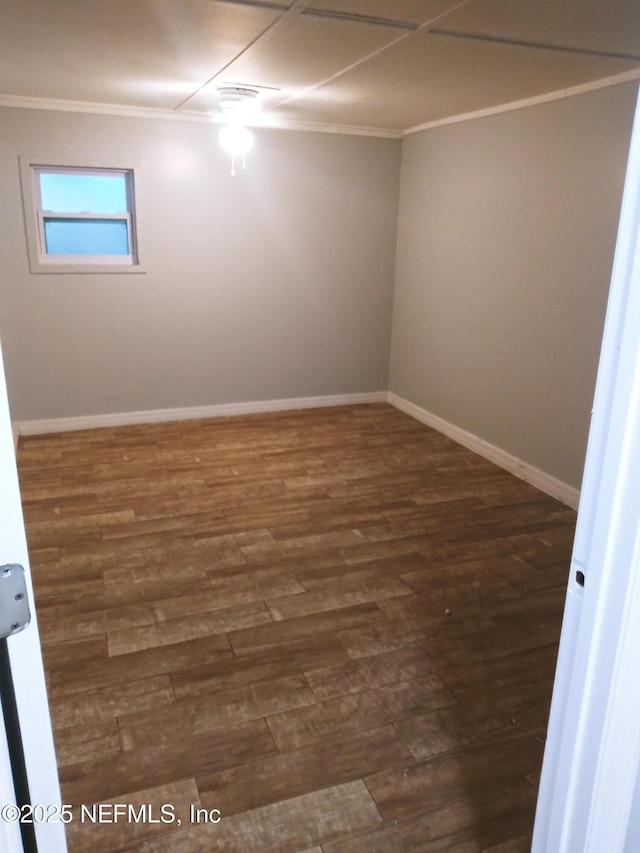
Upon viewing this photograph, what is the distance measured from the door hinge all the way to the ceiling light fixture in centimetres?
355

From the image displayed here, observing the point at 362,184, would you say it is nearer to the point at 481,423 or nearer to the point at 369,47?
the point at 481,423

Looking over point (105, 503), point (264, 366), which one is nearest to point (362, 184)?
point (264, 366)

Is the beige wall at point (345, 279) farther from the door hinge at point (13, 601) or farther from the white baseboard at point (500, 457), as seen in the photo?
the door hinge at point (13, 601)

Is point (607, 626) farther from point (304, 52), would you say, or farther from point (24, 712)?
point (304, 52)

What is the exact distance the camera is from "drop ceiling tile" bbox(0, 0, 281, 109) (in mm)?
2342

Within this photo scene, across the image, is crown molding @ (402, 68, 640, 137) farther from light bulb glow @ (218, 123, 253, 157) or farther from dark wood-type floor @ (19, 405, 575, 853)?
dark wood-type floor @ (19, 405, 575, 853)

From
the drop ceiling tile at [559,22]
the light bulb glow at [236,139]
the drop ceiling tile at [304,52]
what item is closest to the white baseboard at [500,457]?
the drop ceiling tile at [559,22]

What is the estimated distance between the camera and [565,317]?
3.70m

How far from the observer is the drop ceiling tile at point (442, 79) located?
2799 mm

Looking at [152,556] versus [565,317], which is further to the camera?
[565,317]

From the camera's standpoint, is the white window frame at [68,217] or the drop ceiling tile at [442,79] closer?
the drop ceiling tile at [442,79]

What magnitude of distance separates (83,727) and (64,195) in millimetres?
3802

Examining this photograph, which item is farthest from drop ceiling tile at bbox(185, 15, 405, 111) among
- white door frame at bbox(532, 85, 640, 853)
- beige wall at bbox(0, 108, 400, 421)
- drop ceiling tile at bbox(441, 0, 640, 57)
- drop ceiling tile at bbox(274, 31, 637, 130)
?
white door frame at bbox(532, 85, 640, 853)

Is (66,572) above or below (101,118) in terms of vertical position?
below
